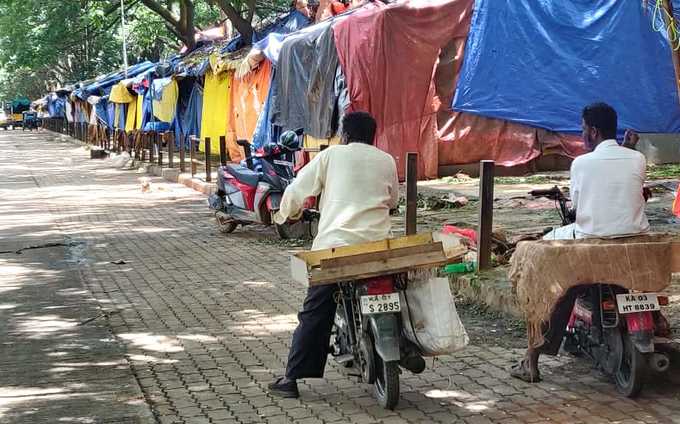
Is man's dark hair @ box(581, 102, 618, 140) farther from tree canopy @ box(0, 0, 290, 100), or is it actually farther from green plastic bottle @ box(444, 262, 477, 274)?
→ tree canopy @ box(0, 0, 290, 100)

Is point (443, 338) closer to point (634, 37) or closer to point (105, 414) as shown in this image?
point (105, 414)

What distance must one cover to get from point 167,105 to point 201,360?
21423 millimetres

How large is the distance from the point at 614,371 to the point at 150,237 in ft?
26.0

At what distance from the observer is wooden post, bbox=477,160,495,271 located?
22.7 feet

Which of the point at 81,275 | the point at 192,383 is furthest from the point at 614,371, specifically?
the point at 81,275

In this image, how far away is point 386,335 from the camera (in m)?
4.42

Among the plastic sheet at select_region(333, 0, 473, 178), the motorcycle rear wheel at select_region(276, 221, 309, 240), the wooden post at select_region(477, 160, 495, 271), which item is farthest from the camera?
the plastic sheet at select_region(333, 0, 473, 178)

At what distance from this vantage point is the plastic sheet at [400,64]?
13805 millimetres

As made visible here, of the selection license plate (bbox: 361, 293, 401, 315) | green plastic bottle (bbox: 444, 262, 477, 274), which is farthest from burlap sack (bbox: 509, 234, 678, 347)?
green plastic bottle (bbox: 444, 262, 477, 274)

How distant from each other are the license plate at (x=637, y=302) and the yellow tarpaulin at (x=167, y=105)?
23.0m

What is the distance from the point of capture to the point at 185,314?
709 cm

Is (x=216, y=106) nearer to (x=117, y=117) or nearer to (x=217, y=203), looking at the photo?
(x=217, y=203)

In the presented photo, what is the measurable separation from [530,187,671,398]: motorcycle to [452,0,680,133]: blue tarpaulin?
9.54 meters

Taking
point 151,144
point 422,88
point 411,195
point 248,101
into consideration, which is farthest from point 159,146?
point 411,195
